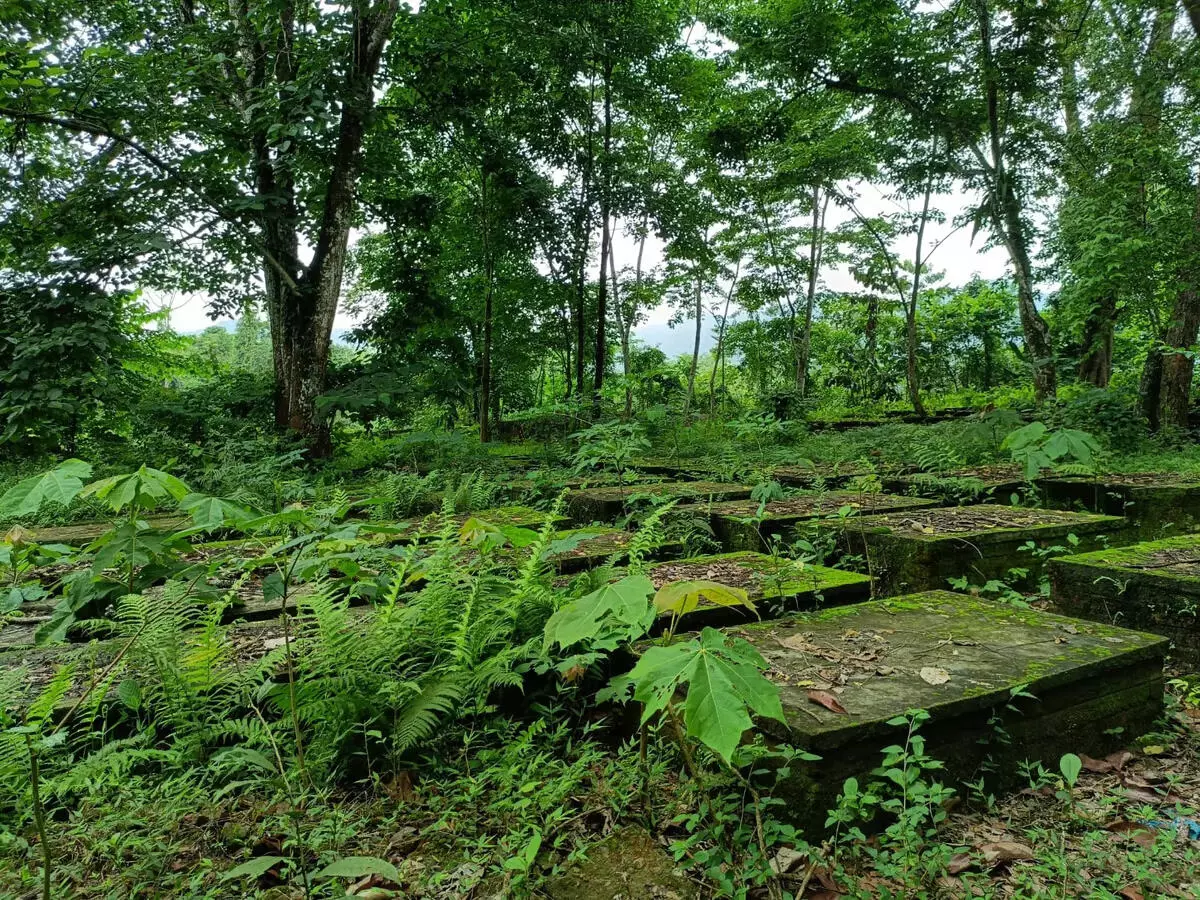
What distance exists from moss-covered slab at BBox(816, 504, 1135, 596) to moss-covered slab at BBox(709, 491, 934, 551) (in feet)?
0.71

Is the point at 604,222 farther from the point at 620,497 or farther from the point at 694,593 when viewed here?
the point at 694,593

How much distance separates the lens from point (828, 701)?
1768 mm

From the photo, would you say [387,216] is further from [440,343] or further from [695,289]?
[695,289]

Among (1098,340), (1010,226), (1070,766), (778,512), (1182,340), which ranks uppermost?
(1010,226)

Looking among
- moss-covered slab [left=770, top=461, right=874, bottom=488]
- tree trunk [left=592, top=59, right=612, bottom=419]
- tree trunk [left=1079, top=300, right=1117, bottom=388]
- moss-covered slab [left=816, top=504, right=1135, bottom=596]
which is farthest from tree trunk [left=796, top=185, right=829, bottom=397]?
moss-covered slab [left=816, top=504, right=1135, bottom=596]

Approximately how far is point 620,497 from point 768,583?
2300mm

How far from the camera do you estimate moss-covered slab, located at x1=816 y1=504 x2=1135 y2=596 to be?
327 centimetres

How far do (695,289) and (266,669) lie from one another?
19615mm

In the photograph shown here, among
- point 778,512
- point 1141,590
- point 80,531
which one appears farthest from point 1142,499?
point 80,531

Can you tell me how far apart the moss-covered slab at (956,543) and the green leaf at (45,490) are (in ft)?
10.4

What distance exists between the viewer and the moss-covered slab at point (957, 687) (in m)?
1.66

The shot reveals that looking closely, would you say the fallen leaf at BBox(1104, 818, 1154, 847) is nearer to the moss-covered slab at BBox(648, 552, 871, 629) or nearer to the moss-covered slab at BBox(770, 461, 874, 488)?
the moss-covered slab at BBox(648, 552, 871, 629)

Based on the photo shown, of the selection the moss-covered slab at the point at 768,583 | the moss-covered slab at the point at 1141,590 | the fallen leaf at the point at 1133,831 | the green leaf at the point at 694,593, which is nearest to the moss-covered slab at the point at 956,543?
the moss-covered slab at the point at 1141,590

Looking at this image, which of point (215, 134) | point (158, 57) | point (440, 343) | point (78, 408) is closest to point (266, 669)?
→ point (78, 408)
